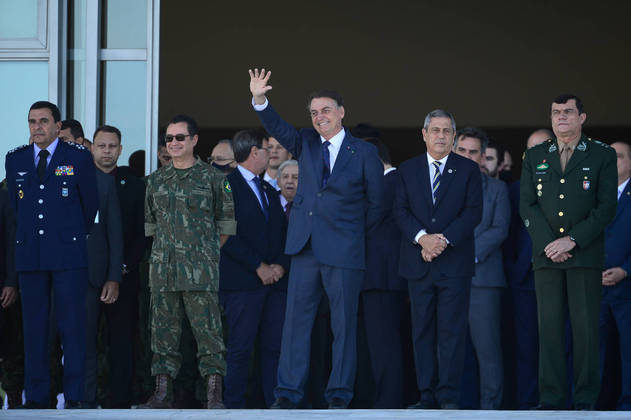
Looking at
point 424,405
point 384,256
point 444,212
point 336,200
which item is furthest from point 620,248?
point 336,200

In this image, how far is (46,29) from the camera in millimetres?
8539

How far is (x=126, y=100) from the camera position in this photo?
27.8 feet

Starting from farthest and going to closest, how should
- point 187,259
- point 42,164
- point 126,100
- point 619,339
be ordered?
point 126,100, point 619,339, point 42,164, point 187,259

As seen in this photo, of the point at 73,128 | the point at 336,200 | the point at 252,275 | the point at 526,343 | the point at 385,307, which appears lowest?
the point at 526,343

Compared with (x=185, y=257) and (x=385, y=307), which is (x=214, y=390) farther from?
(x=385, y=307)

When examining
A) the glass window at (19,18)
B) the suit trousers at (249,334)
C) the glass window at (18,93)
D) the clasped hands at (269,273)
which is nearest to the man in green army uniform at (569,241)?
the clasped hands at (269,273)

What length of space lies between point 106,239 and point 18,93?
2.37m

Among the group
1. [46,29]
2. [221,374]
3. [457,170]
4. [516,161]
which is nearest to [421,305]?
[457,170]

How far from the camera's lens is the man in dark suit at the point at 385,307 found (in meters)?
6.34

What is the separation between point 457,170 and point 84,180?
2.13 meters

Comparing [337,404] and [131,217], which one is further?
[131,217]

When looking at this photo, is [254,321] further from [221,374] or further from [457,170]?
[457,170]

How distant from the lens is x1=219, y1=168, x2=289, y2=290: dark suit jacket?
21.8 ft

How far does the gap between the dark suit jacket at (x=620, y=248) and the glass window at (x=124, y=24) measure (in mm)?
3920
